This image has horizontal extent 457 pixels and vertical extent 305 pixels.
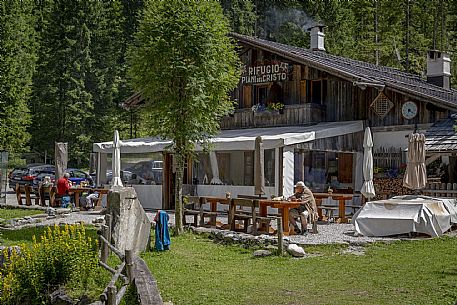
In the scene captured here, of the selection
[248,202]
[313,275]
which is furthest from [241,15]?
[313,275]

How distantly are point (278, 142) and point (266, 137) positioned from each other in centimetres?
67

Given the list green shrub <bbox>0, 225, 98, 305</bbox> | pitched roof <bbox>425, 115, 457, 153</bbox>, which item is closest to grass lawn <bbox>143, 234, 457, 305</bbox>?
green shrub <bbox>0, 225, 98, 305</bbox>

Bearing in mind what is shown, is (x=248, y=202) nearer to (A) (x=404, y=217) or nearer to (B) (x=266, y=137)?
(A) (x=404, y=217)

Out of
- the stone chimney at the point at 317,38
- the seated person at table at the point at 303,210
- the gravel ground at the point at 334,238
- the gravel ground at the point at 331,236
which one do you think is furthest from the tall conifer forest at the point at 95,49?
the seated person at table at the point at 303,210

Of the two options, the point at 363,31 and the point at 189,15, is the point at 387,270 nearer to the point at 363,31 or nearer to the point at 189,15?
the point at 189,15

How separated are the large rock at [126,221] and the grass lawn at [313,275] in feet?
1.32

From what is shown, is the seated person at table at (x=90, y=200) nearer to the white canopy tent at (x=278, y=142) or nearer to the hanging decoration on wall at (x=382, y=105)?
the white canopy tent at (x=278, y=142)

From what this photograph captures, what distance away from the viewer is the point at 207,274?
9773mm

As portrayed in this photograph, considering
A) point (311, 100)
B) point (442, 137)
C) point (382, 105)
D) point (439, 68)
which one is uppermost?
point (439, 68)

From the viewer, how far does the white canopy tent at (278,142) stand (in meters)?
17.7

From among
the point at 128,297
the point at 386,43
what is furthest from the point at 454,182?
the point at 386,43

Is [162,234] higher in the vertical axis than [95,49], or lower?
lower

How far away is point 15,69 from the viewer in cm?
3472

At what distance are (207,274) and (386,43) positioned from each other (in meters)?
33.2
